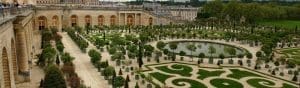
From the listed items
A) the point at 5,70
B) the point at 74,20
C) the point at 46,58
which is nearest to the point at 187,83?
the point at 46,58

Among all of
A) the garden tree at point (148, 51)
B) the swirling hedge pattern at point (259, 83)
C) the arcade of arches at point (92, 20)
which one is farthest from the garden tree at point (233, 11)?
the swirling hedge pattern at point (259, 83)

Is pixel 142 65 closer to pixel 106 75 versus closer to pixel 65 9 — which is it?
pixel 106 75

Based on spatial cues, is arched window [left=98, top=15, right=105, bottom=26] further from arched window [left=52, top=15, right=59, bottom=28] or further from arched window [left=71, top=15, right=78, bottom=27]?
arched window [left=52, top=15, right=59, bottom=28]

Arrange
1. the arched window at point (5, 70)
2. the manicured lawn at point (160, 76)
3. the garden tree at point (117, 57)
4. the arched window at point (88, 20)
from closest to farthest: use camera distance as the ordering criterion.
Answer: the arched window at point (5, 70)
the manicured lawn at point (160, 76)
the garden tree at point (117, 57)
the arched window at point (88, 20)

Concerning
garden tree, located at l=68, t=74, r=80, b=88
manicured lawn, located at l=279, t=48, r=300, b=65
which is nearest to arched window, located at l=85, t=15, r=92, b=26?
manicured lawn, located at l=279, t=48, r=300, b=65

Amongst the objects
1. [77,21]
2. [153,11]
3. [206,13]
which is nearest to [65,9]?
[77,21]

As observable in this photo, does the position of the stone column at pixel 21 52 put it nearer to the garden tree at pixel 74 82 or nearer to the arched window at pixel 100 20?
the garden tree at pixel 74 82
